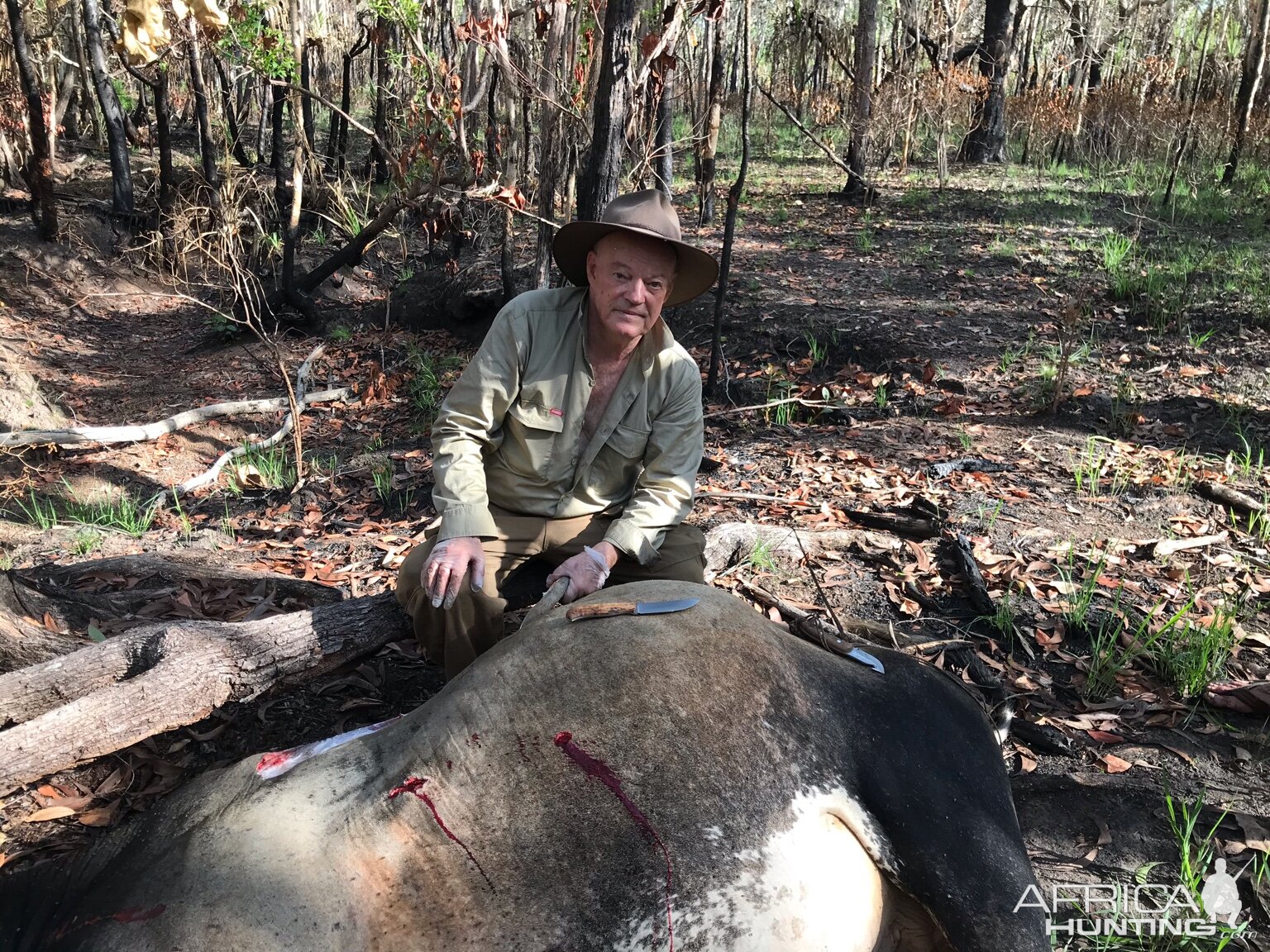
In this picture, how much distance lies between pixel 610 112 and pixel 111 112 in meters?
8.43

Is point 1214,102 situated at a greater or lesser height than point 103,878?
greater

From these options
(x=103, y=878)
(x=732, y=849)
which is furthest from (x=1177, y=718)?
(x=103, y=878)

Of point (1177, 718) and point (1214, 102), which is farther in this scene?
point (1214, 102)

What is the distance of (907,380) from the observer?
582 centimetres

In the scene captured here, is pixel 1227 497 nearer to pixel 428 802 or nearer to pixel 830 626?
pixel 830 626

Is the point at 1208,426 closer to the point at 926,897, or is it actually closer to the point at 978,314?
the point at 978,314

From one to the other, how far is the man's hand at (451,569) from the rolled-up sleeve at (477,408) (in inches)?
5.0

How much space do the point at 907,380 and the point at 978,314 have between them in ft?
5.23

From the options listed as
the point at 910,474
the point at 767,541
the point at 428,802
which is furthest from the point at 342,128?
the point at 428,802

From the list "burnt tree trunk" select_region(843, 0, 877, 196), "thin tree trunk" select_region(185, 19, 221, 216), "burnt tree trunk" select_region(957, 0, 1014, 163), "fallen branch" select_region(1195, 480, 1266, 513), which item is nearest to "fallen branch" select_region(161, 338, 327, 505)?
"thin tree trunk" select_region(185, 19, 221, 216)

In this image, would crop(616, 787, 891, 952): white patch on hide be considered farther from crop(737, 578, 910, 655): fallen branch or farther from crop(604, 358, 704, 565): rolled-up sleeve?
crop(604, 358, 704, 565): rolled-up sleeve

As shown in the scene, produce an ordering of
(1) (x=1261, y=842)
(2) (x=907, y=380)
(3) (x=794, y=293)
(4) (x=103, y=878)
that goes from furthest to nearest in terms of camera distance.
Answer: (3) (x=794, y=293) → (2) (x=907, y=380) → (1) (x=1261, y=842) → (4) (x=103, y=878)

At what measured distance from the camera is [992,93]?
47.8 ft

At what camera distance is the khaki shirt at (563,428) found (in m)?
2.84
